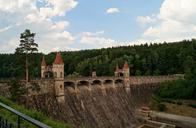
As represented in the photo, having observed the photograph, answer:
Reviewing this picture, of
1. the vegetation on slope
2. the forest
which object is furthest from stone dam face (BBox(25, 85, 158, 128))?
the forest

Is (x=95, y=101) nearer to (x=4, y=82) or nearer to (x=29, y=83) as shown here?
(x=29, y=83)

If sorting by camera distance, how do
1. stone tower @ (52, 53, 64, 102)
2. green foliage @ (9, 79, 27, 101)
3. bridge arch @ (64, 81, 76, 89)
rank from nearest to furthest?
1. green foliage @ (9, 79, 27, 101)
2. stone tower @ (52, 53, 64, 102)
3. bridge arch @ (64, 81, 76, 89)

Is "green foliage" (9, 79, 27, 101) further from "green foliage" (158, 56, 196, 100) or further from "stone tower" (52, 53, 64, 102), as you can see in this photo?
"green foliage" (158, 56, 196, 100)

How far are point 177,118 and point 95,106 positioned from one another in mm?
18407

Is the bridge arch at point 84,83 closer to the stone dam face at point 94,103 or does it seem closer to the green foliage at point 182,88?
the stone dam face at point 94,103

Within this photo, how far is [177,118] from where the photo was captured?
189 feet

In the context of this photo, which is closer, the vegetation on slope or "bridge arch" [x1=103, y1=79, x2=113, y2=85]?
"bridge arch" [x1=103, y1=79, x2=113, y2=85]

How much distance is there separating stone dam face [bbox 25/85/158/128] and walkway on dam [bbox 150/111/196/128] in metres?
4.88

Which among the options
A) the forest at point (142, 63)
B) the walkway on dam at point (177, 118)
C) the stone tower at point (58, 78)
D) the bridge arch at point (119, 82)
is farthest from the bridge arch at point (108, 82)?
the forest at point (142, 63)

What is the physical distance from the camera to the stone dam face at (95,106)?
41.6 metres

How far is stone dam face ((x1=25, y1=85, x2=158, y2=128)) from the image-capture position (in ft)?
136

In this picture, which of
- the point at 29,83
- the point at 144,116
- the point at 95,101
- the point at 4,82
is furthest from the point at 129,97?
the point at 4,82

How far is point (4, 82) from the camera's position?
122 feet

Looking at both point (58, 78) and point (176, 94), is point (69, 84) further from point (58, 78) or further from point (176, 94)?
point (176, 94)
